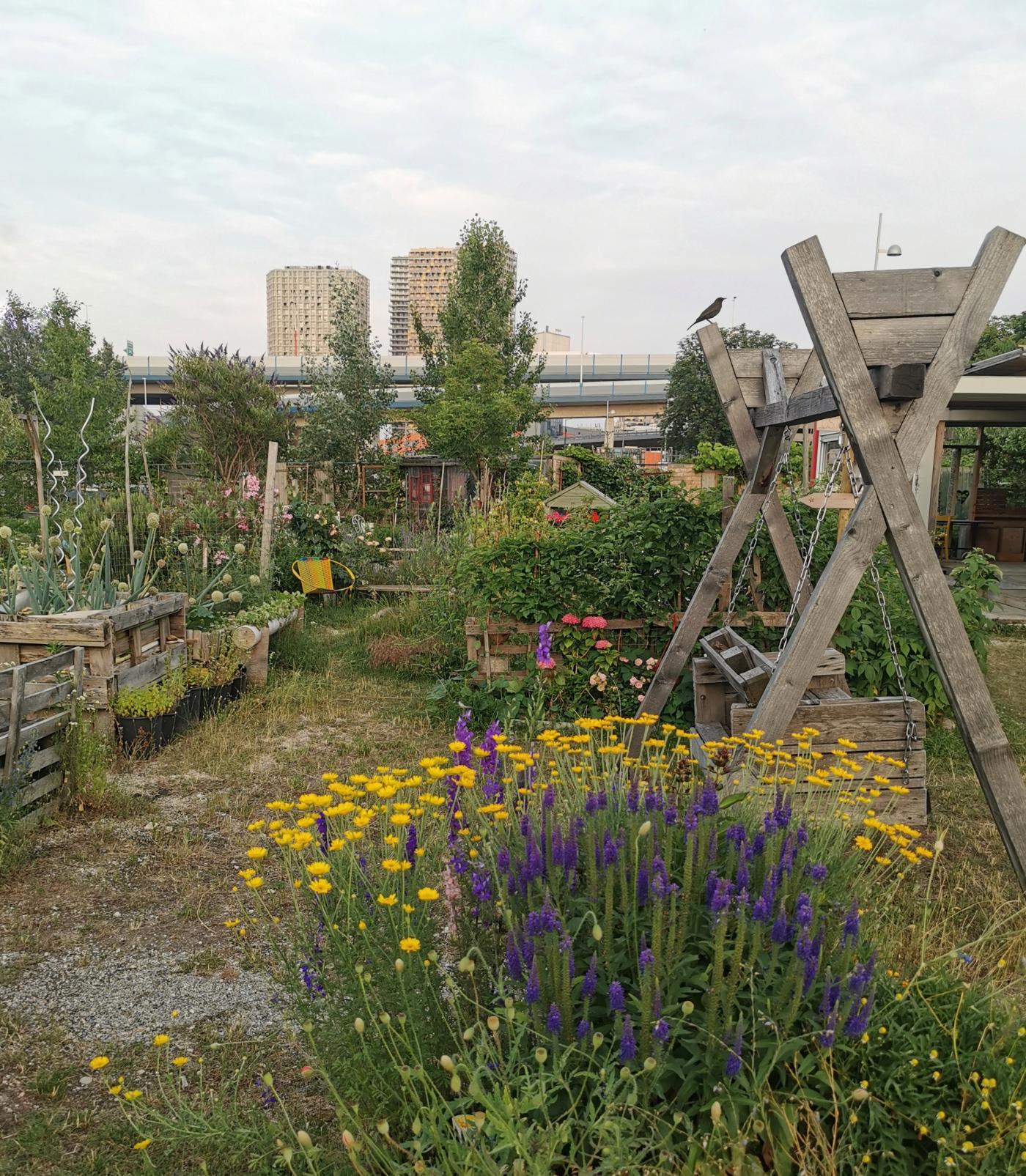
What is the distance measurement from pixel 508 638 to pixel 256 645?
2.02 m

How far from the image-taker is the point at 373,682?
7.13 meters

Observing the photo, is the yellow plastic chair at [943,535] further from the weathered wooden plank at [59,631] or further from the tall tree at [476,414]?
the weathered wooden plank at [59,631]

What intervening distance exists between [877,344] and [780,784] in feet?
4.79

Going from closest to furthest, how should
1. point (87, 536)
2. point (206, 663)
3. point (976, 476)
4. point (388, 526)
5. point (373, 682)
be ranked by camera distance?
point (206, 663) → point (373, 682) → point (87, 536) → point (388, 526) → point (976, 476)

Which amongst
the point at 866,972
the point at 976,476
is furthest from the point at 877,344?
the point at 976,476

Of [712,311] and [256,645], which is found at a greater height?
[712,311]

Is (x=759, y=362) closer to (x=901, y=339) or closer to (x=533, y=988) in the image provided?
(x=901, y=339)

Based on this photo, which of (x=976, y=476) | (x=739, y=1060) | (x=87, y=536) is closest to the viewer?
(x=739, y=1060)

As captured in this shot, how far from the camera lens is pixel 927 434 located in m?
2.99

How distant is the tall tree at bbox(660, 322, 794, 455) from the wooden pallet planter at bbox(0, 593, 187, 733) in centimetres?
2720

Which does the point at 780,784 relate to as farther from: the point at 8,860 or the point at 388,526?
the point at 388,526

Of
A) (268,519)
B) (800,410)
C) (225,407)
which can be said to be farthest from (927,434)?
(225,407)

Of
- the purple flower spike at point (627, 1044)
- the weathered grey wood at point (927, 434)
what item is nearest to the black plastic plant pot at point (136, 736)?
the weathered grey wood at point (927, 434)

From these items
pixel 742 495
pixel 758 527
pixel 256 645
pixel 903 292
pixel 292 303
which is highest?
pixel 292 303
